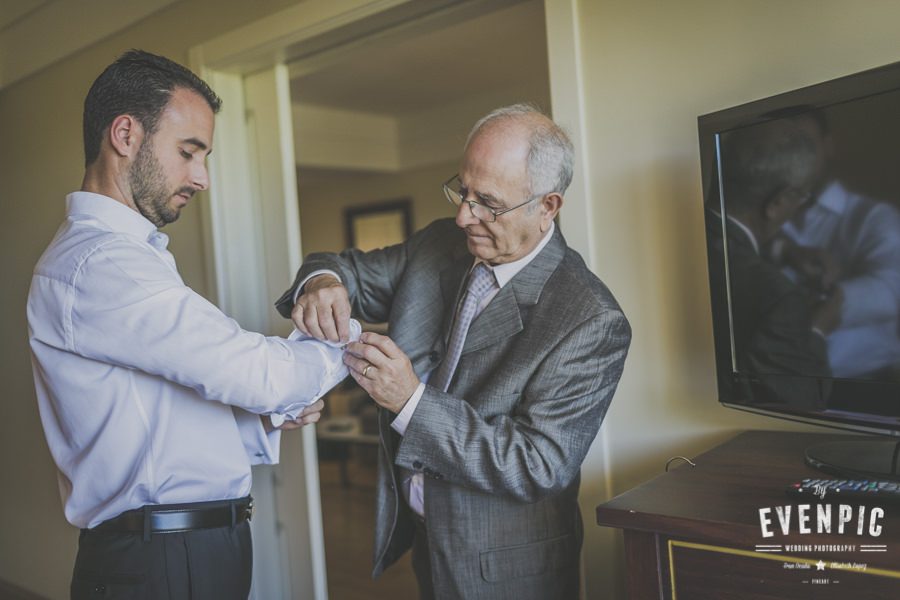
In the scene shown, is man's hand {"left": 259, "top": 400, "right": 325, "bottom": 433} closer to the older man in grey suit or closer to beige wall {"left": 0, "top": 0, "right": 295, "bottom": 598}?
the older man in grey suit

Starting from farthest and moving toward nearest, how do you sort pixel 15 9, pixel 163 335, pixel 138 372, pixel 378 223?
pixel 378 223, pixel 15 9, pixel 138 372, pixel 163 335

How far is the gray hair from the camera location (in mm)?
1571

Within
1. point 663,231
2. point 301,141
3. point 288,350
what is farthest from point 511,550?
point 301,141

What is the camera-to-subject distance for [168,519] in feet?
4.70

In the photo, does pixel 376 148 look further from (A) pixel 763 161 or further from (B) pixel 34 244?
(A) pixel 763 161

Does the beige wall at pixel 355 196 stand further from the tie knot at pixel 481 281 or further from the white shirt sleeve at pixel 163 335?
the white shirt sleeve at pixel 163 335

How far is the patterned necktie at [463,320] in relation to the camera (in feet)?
5.48

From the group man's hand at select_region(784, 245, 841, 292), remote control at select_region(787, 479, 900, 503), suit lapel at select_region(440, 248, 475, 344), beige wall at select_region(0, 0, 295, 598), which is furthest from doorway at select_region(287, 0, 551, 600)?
remote control at select_region(787, 479, 900, 503)

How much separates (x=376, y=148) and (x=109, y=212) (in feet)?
20.2

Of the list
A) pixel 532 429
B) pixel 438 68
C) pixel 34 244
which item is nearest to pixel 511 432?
pixel 532 429

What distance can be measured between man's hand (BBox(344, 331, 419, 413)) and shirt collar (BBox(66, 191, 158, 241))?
46cm

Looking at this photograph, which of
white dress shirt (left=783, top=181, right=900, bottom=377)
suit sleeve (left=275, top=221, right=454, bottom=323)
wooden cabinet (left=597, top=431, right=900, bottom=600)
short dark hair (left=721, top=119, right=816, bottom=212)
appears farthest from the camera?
suit sleeve (left=275, top=221, right=454, bottom=323)

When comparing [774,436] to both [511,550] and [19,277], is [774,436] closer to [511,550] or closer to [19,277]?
[511,550]

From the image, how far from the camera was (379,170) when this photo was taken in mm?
7562
